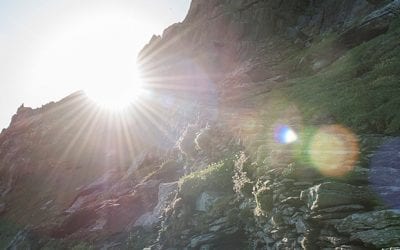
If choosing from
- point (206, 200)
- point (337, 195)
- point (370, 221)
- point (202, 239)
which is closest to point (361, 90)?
point (206, 200)

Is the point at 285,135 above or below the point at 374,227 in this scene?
above

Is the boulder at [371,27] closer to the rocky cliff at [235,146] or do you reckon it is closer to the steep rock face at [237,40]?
the rocky cliff at [235,146]

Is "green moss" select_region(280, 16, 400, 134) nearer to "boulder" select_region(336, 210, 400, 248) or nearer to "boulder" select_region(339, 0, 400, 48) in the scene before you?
"boulder" select_region(339, 0, 400, 48)

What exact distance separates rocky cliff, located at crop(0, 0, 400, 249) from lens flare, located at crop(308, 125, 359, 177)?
80 mm

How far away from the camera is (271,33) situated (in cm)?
6594

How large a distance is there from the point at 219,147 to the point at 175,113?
25.6 m

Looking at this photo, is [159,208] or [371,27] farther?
[371,27]

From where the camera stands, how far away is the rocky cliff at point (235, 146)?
49.8 feet

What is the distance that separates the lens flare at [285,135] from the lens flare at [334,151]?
3.82 feet

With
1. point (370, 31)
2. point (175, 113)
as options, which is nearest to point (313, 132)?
point (370, 31)

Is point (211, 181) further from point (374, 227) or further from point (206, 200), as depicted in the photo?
point (374, 227)

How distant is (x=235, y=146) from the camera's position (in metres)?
26.3

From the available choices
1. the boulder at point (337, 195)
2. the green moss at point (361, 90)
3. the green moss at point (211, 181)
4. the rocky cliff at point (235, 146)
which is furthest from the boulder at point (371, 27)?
the boulder at point (337, 195)

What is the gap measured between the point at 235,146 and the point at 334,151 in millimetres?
9728
